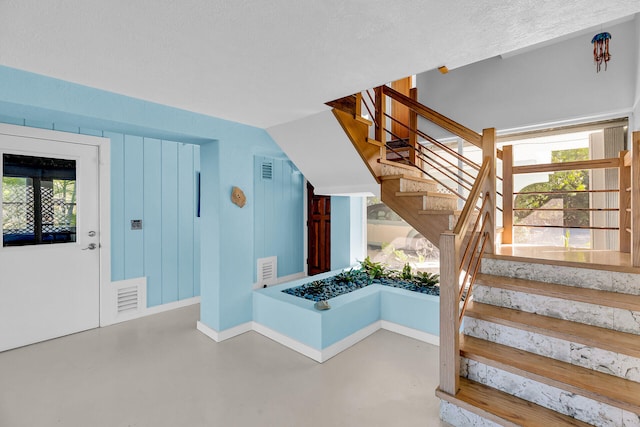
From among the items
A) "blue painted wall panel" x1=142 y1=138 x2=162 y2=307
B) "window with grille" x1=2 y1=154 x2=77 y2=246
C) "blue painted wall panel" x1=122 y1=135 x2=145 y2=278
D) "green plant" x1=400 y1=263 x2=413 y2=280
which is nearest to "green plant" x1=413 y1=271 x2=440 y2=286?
"green plant" x1=400 y1=263 x2=413 y2=280

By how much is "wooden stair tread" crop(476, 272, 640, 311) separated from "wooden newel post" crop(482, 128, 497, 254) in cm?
31

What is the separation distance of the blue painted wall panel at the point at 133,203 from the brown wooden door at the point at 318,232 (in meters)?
2.34

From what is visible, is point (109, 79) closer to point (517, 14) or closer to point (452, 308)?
point (517, 14)

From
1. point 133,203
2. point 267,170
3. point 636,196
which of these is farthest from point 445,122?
point 133,203

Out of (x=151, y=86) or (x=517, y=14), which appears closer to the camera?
(x=517, y=14)

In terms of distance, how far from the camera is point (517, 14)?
4.30 feet

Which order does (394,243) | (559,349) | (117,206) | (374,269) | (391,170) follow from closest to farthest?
(559,349)
(391,170)
(117,206)
(374,269)
(394,243)

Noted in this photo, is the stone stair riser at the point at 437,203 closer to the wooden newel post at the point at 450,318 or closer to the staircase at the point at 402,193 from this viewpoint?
the staircase at the point at 402,193

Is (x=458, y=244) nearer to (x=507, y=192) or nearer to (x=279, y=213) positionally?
(x=507, y=192)

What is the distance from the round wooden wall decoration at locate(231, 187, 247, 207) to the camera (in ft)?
10.0

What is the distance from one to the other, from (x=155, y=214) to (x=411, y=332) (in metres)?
3.20

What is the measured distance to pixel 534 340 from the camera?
71.9 inches

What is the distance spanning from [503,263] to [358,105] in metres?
1.81

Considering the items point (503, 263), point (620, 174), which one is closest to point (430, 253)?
point (503, 263)
